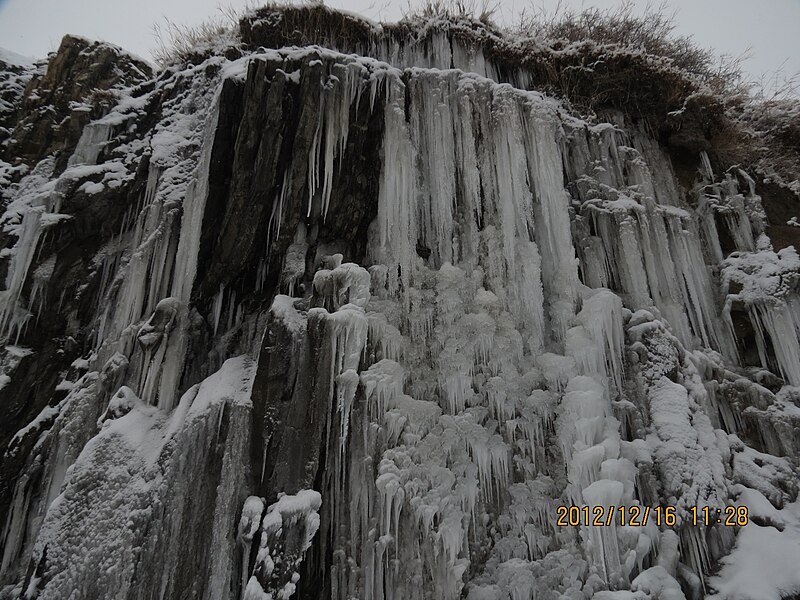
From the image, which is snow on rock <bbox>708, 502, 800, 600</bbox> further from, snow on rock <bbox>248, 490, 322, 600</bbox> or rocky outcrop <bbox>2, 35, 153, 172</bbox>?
rocky outcrop <bbox>2, 35, 153, 172</bbox>

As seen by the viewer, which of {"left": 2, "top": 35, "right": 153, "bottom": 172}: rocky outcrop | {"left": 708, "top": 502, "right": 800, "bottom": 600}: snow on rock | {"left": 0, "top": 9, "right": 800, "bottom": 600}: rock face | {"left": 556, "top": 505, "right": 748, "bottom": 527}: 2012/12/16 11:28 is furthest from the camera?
{"left": 2, "top": 35, "right": 153, "bottom": 172}: rocky outcrop

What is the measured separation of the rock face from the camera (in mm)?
4312

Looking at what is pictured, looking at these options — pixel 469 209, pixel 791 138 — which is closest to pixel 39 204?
pixel 469 209

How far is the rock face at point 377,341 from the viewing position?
170 inches

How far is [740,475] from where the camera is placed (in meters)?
Result: 4.86

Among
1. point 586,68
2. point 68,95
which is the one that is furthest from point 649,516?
point 68,95

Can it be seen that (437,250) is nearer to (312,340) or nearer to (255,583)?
(312,340)

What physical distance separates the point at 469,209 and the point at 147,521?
163 inches

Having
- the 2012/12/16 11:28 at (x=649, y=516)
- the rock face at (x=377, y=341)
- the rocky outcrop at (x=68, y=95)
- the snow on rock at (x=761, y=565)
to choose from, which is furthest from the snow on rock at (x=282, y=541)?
the rocky outcrop at (x=68, y=95)

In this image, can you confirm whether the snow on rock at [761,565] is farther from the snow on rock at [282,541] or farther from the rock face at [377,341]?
the snow on rock at [282,541]

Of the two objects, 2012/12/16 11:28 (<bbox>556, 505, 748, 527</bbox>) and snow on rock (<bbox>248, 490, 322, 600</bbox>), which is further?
2012/12/16 11:28 (<bbox>556, 505, 748, 527</bbox>)

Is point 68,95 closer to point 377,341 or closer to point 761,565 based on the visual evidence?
point 377,341

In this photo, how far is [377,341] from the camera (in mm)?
4961

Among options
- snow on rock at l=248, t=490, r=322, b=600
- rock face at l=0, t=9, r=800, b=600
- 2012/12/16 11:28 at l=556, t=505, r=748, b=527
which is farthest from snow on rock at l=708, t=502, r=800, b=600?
snow on rock at l=248, t=490, r=322, b=600
